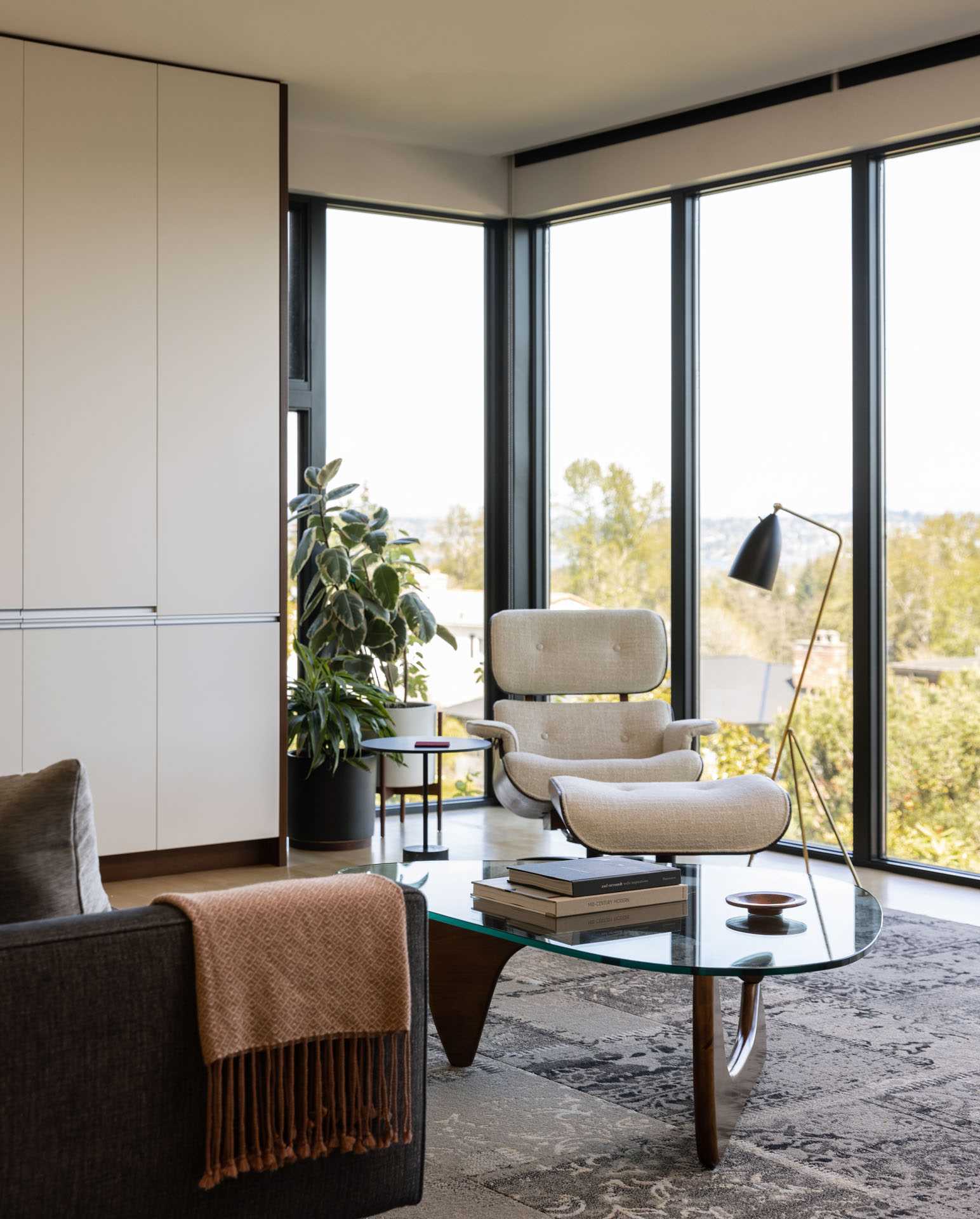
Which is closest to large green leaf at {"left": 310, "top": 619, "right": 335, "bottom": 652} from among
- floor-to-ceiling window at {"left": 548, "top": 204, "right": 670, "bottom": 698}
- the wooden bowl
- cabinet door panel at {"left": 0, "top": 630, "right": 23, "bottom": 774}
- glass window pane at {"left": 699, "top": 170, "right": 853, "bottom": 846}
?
floor-to-ceiling window at {"left": 548, "top": 204, "right": 670, "bottom": 698}

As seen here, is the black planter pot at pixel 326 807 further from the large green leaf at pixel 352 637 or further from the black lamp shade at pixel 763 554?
the black lamp shade at pixel 763 554

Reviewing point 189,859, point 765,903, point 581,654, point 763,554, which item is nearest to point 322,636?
point 189,859

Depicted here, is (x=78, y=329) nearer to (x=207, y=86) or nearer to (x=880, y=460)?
(x=207, y=86)

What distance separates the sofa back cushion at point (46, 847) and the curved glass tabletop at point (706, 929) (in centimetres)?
108

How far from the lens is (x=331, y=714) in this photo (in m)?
5.40

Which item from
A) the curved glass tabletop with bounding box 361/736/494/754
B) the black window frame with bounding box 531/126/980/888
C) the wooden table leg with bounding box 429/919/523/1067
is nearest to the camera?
the wooden table leg with bounding box 429/919/523/1067

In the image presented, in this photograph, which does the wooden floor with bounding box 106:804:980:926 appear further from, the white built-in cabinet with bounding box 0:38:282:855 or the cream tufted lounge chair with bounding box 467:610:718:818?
the cream tufted lounge chair with bounding box 467:610:718:818

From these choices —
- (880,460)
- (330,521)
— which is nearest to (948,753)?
(880,460)

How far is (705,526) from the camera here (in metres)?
5.74

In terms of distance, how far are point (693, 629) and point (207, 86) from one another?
2808mm

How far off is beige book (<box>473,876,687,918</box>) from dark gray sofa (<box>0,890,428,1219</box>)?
3.69 ft

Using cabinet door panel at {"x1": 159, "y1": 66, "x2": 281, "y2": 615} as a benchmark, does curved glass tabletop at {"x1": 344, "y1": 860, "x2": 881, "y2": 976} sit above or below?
below

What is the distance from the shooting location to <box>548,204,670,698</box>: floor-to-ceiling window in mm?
5906

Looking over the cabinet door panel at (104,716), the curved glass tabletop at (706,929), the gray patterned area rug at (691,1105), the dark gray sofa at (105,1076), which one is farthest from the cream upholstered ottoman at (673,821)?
the dark gray sofa at (105,1076)
